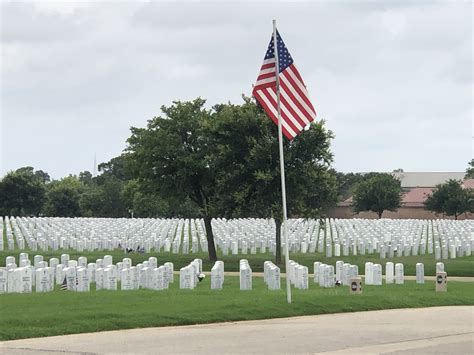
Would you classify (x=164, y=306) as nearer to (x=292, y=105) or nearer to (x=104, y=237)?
(x=292, y=105)

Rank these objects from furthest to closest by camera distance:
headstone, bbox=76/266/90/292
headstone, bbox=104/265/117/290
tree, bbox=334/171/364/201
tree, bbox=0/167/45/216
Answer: tree, bbox=334/171/364/201
tree, bbox=0/167/45/216
headstone, bbox=104/265/117/290
headstone, bbox=76/266/90/292

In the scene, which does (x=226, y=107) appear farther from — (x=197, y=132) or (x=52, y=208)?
(x=52, y=208)

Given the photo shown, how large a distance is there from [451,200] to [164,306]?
2663 inches

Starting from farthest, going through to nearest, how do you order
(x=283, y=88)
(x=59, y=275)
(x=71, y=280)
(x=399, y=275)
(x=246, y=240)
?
(x=246, y=240), (x=399, y=275), (x=59, y=275), (x=71, y=280), (x=283, y=88)

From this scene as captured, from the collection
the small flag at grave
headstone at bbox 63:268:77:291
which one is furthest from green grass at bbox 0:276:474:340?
the small flag at grave

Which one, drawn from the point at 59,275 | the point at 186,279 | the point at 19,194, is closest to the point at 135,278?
the point at 186,279

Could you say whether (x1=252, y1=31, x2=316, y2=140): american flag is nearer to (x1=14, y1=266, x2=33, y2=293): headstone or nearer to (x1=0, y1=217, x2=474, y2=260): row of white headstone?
(x1=14, y1=266, x2=33, y2=293): headstone

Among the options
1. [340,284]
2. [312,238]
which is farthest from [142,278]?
[312,238]

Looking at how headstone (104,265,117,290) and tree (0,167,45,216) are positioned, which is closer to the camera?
headstone (104,265,117,290)

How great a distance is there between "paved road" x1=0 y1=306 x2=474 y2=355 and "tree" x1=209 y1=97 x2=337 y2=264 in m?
16.6

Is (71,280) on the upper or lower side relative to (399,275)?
upper

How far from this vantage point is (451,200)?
260ft

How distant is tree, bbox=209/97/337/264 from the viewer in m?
31.4

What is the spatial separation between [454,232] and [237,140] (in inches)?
760
